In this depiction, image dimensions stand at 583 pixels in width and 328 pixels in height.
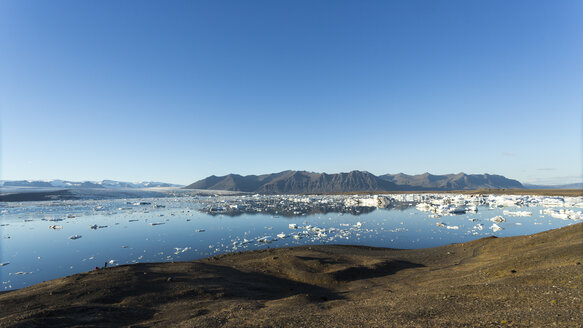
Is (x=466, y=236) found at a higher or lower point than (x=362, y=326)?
lower

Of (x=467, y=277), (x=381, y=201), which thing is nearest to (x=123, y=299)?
(x=467, y=277)

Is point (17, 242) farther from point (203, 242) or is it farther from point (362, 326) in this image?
point (362, 326)

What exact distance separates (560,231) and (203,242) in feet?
127

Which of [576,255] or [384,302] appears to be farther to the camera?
[576,255]

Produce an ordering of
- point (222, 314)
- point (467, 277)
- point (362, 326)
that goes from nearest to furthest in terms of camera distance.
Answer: point (362, 326) < point (222, 314) < point (467, 277)

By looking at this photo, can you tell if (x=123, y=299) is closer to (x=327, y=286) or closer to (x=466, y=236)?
(x=327, y=286)

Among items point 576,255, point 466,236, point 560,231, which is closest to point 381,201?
point 466,236

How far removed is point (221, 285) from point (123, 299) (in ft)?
17.6

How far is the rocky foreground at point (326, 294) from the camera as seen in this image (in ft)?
32.9

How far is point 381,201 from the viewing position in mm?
90562

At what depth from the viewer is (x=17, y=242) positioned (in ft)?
119

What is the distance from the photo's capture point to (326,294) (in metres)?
16.4

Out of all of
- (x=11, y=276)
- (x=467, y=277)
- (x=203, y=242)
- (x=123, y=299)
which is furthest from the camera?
(x=203, y=242)

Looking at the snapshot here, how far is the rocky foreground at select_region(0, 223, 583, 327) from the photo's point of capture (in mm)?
10016
